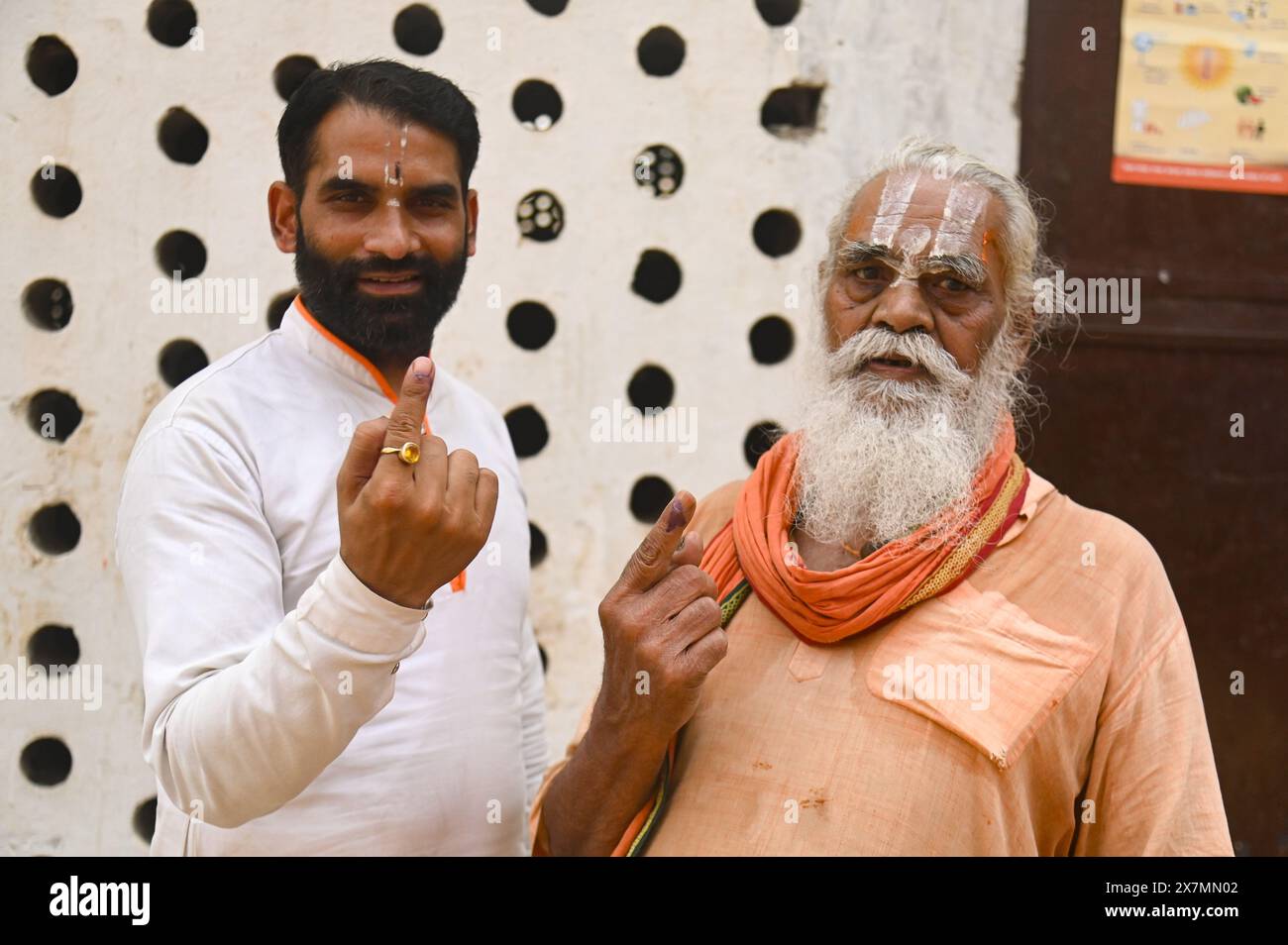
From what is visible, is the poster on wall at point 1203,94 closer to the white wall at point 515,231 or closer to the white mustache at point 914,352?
the white wall at point 515,231

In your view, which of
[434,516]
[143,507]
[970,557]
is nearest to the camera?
[434,516]

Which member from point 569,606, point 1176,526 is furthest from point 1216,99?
point 569,606

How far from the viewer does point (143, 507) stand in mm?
1979

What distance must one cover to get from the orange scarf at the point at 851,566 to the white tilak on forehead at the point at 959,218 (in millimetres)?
396

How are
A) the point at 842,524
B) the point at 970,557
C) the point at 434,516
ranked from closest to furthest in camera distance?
the point at 434,516
the point at 970,557
the point at 842,524

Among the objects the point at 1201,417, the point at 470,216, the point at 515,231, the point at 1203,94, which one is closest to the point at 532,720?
the point at 470,216

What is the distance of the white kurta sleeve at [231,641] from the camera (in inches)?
70.1

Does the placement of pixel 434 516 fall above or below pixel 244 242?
below

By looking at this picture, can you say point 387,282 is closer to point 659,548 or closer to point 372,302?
point 372,302

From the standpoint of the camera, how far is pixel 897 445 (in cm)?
238

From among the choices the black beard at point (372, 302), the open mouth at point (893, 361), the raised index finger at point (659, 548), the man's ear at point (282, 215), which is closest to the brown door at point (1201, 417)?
the open mouth at point (893, 361)

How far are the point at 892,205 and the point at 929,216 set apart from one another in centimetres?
→ 8

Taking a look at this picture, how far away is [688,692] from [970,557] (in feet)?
2.03

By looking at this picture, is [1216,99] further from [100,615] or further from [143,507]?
[100,615]
